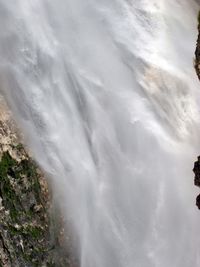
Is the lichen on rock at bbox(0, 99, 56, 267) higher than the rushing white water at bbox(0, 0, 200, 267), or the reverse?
the rushing white water at bbox(0, 0, 200, 267)

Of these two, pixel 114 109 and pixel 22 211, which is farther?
pixel 114 109

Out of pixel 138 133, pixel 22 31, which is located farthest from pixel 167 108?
pixel 22 31

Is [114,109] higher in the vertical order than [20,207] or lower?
higher

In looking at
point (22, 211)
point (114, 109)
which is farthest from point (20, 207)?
point (114, 109)

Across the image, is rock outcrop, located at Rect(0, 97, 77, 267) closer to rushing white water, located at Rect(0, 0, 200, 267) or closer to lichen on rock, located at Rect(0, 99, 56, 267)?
lichen on rock, located at Rect(0, 99, 56, 267)

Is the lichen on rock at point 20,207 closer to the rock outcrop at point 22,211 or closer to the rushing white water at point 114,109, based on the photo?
the rock outcrop at point 22,211

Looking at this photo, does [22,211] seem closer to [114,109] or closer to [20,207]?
[20,207]

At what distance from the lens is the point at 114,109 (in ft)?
50.3

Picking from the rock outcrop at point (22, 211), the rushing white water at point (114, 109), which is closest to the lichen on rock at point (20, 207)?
the rock outcrop at point (22, 211)

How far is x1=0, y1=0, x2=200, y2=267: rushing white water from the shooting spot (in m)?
15.4

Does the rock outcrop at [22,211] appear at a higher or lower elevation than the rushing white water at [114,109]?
lower

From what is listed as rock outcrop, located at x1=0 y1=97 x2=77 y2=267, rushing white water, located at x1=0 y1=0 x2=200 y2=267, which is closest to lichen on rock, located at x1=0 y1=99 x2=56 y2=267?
rock outcrop, located at x1=0 y1=97 x2=77 y2=267

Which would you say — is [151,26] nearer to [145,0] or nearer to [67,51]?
[145,0]

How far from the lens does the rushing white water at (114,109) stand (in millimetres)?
15352
